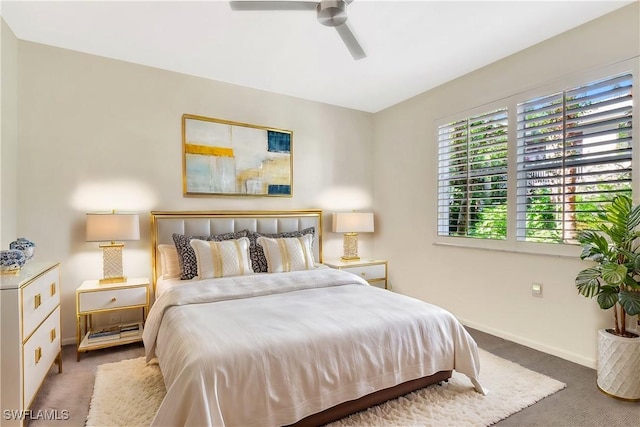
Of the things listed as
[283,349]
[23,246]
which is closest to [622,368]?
[283,349]

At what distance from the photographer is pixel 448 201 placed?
3.83 metres

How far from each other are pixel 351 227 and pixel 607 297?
2641mm

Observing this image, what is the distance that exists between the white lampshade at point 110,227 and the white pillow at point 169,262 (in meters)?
0.31

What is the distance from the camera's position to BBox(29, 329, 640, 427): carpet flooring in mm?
1943

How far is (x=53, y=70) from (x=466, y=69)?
13.3 ft

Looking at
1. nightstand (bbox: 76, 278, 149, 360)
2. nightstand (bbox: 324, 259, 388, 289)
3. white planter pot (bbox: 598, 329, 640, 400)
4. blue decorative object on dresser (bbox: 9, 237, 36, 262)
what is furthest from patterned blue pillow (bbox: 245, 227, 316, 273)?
white planter pot (bbox: 598, 329, 640, 400)

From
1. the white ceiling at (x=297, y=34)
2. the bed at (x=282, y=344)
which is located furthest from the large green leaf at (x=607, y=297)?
the white ceiling at (x=297, y=34)

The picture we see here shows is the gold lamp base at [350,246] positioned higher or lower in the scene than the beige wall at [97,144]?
lower

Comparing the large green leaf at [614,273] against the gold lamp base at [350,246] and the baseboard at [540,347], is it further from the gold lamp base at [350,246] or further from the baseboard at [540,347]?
the gold lamp base at [350,246]

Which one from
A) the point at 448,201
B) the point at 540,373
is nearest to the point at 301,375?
the point at 540,373

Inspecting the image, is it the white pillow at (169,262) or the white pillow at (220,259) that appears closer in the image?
the white pillow at (220,259)

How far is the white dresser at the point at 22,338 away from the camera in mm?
1718

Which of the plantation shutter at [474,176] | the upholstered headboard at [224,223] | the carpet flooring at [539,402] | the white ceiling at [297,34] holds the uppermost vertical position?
the white ceiling at [297,34]

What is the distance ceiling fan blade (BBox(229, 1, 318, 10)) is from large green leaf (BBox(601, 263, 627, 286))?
250 centimetres
